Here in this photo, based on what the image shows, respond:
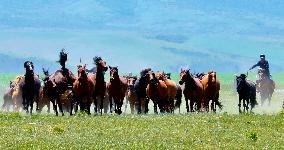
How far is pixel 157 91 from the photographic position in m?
52.0

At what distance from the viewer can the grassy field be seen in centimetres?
3053

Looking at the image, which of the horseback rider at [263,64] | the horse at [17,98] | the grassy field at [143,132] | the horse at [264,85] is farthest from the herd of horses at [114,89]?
the horse at [264,85]

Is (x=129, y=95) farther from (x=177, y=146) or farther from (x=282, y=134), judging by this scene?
(x=177, y=146)

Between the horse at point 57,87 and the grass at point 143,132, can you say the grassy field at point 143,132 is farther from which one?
the horse at point 57,87

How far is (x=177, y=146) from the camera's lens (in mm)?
30203

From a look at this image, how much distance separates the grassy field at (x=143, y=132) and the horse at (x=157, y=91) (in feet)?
32.7

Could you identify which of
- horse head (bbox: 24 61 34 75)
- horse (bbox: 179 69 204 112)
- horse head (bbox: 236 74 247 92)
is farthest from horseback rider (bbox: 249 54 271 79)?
Result: horse head (bbox: 24 61 34 75)

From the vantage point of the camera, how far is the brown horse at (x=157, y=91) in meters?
51.8

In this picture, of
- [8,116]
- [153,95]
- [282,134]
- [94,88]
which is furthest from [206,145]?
[153,95]

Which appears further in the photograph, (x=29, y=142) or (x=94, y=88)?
(x=94, y=88)

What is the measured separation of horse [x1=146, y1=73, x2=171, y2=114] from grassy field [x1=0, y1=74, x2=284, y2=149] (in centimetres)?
997

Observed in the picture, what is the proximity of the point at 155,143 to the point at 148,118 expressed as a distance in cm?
931

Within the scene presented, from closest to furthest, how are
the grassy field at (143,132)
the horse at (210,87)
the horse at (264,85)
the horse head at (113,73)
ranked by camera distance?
the grassy field at (143,132), the horse head at (113,73), the horse at (210,87), the horse at (264,85)

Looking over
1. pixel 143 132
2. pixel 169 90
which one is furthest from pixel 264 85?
pixel 143 132
